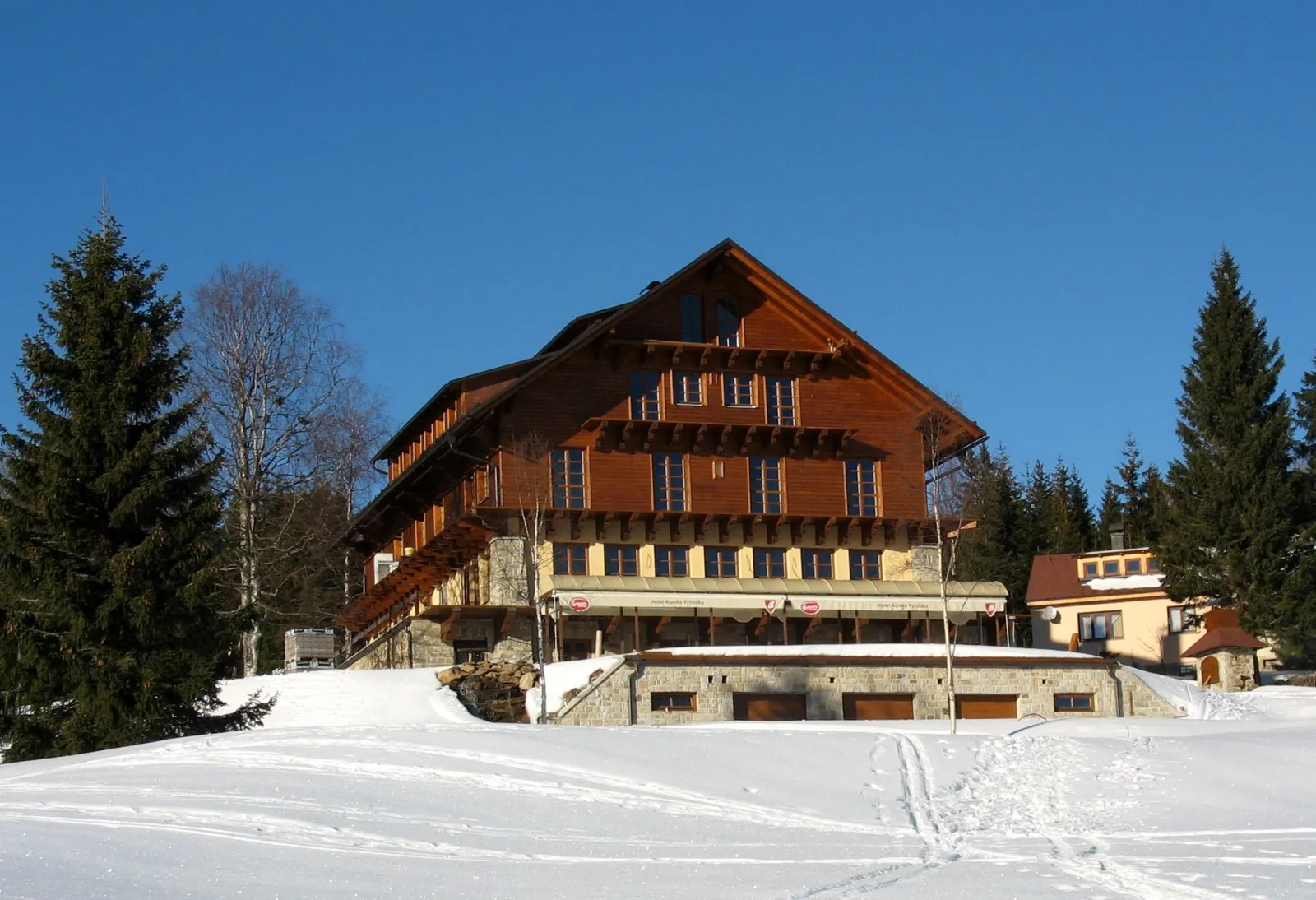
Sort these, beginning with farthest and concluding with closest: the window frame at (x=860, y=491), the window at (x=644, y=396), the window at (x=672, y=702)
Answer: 1. the window frame at (x=860, y=491)
2. the window at (x=644, y=396)
3. the window at (x=672, y=702)

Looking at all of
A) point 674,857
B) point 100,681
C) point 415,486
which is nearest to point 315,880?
point 674,857

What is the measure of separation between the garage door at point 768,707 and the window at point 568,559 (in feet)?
27.9

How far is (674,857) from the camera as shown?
19.2 metres

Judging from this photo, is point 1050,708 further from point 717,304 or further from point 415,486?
point 415,486

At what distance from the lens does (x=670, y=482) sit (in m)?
46.0

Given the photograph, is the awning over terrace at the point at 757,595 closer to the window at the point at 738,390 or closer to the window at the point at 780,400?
the window at the point at 780,400

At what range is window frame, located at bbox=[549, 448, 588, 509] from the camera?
44.8 metres

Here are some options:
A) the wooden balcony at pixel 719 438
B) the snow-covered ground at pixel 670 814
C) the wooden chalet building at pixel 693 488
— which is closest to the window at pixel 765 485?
the wooden chalet building at pixel 693 488

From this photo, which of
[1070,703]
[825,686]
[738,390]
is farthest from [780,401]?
[1070,703]

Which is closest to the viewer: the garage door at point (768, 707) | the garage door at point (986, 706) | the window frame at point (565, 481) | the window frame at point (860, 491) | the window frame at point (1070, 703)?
the garage door at point (768, 707)

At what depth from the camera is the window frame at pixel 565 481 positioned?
44.8 meters

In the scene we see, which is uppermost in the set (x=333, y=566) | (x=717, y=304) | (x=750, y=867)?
(x=717, y=304)

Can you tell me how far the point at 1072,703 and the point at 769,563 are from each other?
10268 mm

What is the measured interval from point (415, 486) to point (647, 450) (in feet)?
31.4
